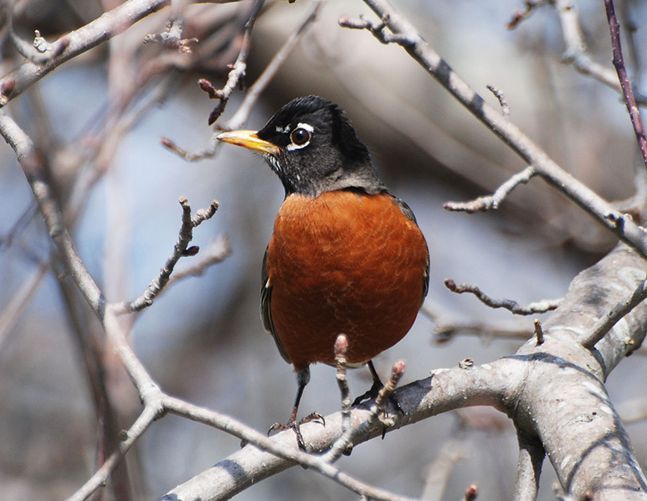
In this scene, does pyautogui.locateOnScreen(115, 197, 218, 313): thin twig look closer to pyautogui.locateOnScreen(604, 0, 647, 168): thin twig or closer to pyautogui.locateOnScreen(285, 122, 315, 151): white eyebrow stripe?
pyautogui.locateOnScreen(604, 0, 647, 168): thin twig

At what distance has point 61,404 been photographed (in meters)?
8.28

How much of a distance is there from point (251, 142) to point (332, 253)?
2.53 ft

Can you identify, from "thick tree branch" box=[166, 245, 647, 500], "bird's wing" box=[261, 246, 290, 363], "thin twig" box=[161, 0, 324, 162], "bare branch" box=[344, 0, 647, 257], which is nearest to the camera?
"thick tree branch" box=[166, 245, 647, 500]

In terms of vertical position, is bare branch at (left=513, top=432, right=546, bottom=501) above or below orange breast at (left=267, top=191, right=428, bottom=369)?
below

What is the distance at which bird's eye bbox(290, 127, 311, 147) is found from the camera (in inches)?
172

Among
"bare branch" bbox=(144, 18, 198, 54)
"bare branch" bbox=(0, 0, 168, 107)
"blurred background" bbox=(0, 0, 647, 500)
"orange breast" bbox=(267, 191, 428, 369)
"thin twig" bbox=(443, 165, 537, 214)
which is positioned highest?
"bare branch" bbox=(0, 0, 168, 107)

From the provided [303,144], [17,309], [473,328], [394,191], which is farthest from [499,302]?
[394,191]

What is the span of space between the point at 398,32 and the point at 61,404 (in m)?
6.32

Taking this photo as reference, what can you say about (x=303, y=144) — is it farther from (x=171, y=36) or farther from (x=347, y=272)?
(x=171, y=36)

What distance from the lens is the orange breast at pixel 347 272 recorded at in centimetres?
380

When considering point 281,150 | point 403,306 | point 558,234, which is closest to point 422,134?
point 558,234

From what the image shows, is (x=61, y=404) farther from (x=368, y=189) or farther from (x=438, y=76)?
(x=438, y=76)

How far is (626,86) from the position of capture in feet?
8.76

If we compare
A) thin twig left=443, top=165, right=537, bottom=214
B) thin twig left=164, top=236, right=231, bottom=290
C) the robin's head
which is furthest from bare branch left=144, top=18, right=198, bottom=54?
the robin's head
